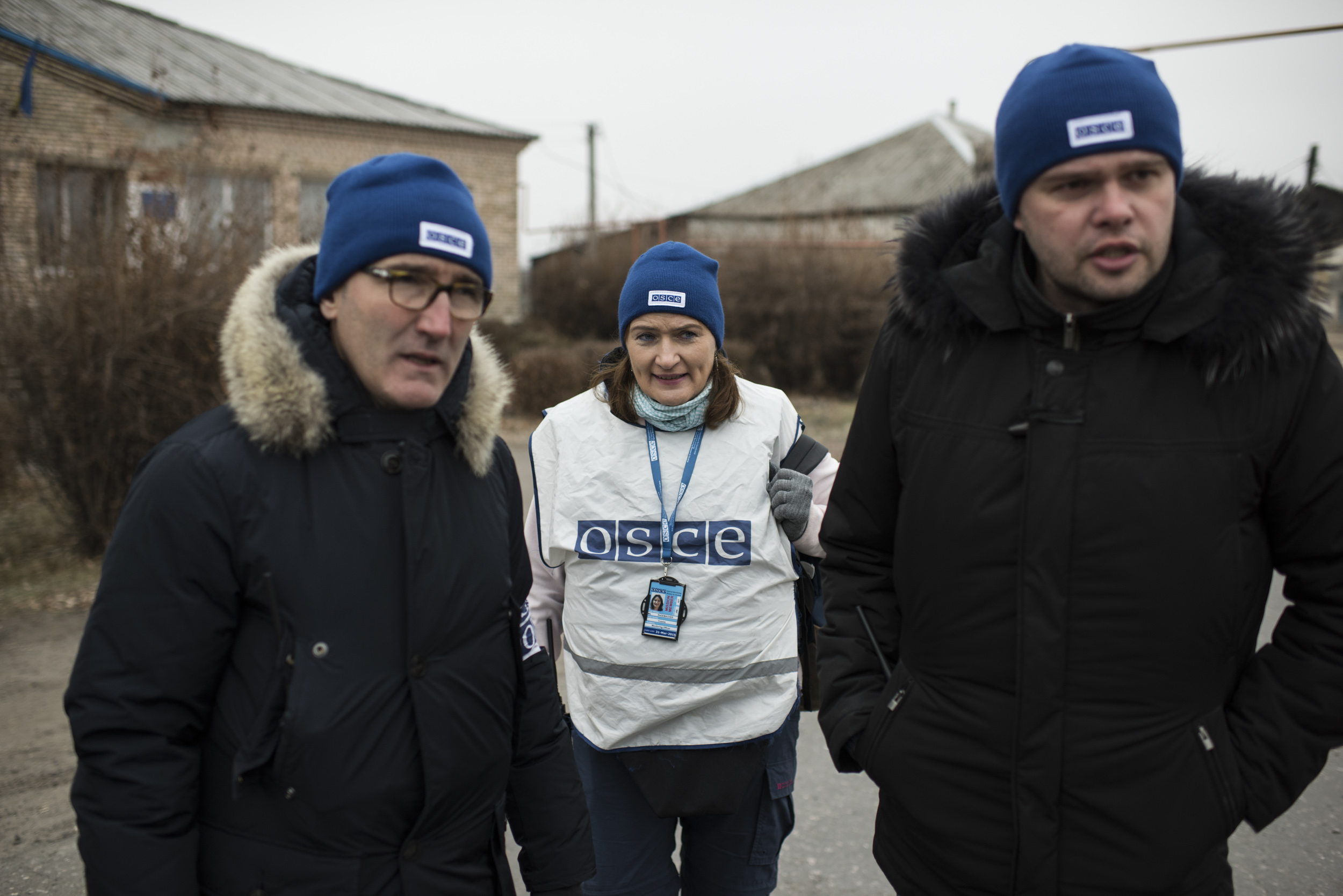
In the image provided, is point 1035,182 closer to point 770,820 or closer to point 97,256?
point 770,820

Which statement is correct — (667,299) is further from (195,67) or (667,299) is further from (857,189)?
(857,189)

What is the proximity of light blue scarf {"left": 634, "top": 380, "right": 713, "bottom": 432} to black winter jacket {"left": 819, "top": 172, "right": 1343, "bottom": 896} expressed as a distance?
947 millimetres

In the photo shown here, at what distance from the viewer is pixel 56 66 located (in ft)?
49.1

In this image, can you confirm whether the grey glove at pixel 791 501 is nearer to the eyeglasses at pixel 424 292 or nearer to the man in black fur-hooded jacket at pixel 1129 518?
the man in black fur-hooded jacket at pixel 1129 518

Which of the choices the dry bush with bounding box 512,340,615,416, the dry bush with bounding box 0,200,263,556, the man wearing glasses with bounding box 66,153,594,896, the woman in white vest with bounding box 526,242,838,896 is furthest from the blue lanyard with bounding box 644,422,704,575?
the dry bush with bounding box 512,340,615,416

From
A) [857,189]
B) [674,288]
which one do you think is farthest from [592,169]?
[674,288]

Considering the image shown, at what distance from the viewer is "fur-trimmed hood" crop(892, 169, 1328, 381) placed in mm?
1567

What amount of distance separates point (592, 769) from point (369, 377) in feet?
4.44

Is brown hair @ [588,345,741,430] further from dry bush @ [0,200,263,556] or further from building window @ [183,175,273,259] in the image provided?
building window @ [183,175,273,259]

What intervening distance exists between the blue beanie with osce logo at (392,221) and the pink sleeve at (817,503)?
1204mm

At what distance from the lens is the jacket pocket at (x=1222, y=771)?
161 cm

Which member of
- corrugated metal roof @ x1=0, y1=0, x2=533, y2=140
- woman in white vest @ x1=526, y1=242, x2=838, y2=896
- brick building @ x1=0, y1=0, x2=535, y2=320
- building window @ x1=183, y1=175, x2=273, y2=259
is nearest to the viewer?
woman in white vest @ x1=526, y1=242, x2=838, y2=896

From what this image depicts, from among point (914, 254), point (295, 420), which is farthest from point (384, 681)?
point (914, 254)

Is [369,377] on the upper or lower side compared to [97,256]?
lower
